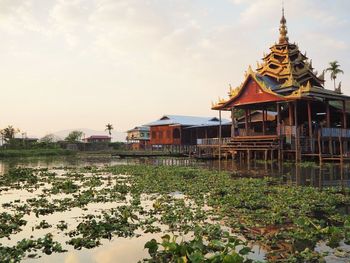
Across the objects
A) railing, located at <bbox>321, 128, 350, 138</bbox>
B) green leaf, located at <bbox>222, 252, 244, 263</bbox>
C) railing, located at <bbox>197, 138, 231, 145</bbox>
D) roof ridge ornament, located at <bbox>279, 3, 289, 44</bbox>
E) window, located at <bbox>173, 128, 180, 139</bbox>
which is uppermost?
roof ridge ornament, located at <bbox>279, 3, 289, 44</bbox>

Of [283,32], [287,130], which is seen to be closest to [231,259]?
[287,130]

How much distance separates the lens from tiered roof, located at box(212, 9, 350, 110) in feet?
103

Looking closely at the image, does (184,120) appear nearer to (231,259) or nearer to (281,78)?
(281,78)

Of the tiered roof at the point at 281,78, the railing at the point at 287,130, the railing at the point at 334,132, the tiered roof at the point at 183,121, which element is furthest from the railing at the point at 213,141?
the tiered roof at the point at 183,121

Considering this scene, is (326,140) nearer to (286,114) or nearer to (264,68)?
(286,114)

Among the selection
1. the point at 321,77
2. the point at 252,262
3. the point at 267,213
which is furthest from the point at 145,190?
the point at 321,77

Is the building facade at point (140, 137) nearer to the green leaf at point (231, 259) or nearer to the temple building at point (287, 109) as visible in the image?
the temple building at point (287, 109)


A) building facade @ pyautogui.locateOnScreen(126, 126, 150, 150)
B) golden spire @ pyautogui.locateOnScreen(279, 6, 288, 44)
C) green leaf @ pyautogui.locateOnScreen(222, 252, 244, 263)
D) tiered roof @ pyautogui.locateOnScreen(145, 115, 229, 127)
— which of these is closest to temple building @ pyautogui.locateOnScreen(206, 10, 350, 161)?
golden spire @ pyautogui.locateOnScreen(279, 6, 288, 44)

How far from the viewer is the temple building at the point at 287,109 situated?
96.6 feet

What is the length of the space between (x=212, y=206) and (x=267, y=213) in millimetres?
1784

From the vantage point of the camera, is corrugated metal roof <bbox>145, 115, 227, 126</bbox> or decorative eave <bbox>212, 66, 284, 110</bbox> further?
corrugated metal roof <bbox>145, 115, 227, 126</bbox>

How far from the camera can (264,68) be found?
3934 centimetres

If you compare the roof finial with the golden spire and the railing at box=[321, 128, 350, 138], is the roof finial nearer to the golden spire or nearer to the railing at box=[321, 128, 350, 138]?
the golden spire

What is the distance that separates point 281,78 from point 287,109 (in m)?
3.27
